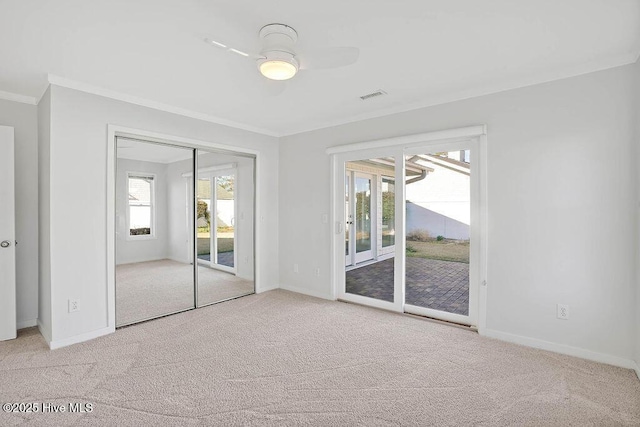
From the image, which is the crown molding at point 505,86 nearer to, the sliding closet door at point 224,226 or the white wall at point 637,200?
the white wall at point 637,200

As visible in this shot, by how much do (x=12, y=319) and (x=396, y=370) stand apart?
141 inches

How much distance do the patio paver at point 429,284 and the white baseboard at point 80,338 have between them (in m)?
2.84

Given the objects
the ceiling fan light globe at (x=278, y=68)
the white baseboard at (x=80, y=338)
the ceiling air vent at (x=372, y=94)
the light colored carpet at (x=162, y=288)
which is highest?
the ceiling air vent at (x=372, y=94)

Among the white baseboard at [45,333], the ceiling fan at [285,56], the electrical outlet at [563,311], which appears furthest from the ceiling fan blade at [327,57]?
the white baseboard at [45,333]

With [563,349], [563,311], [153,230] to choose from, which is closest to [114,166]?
[153,230]

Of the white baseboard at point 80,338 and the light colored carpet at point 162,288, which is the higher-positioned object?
the light colored carpet at point 162,288

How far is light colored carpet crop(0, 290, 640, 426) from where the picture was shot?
6.29 feet

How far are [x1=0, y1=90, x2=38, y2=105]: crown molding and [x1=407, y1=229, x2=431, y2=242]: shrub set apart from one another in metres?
4.29

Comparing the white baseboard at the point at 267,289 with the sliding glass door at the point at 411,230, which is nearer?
the sliding glass door at the point at 411,230

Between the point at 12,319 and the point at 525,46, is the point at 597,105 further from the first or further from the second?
the point at 12,319

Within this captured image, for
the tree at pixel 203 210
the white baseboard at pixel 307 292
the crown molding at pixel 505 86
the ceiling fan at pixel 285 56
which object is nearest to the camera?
the ceiling fan at pixel 285 56

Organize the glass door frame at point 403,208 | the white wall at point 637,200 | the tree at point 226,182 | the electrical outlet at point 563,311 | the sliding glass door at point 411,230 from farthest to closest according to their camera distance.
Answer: the tree at point 226,182 < the sliding glass door at point 411,230 < the glass door frame at point 403,208 < the electrical outlet at point 563,311 < the white wall at point 637,200

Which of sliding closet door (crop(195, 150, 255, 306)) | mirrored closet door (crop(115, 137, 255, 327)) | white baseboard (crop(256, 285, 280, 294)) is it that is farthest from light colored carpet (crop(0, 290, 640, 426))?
white baseboard (crop(256, 285, 280, 294))

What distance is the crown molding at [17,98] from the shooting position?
3.11 m
